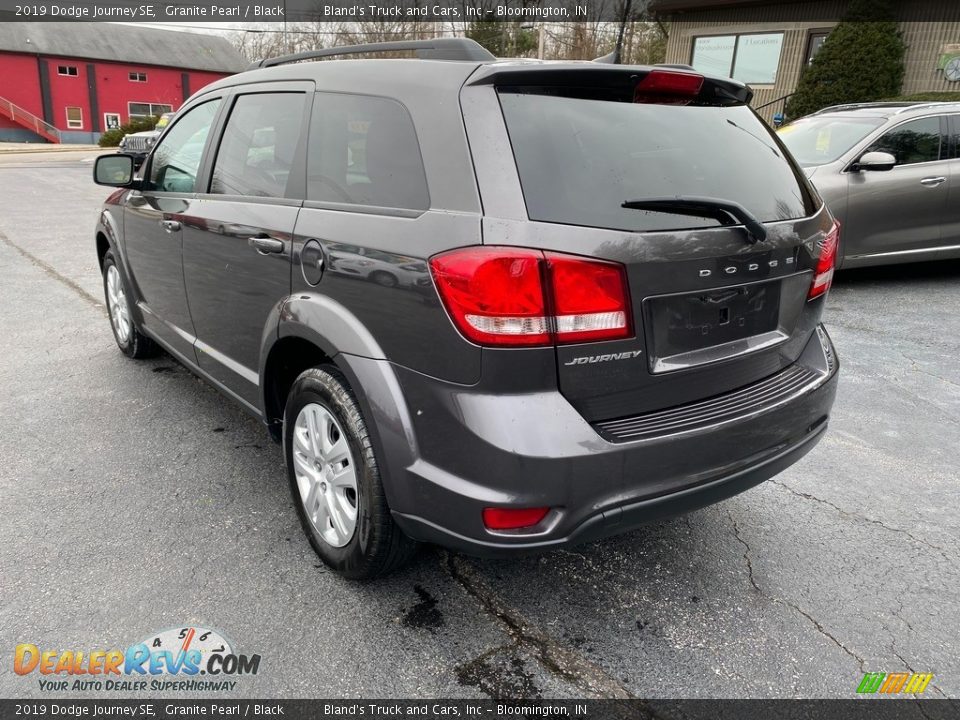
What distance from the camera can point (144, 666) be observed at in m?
2.20

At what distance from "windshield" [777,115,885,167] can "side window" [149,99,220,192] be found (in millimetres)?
5386

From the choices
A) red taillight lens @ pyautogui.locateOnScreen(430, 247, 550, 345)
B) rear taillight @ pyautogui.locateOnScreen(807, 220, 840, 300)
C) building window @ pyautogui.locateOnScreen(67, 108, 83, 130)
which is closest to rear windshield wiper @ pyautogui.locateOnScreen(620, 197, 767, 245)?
red taillight lens @ pyautogui.locateOnScreen(430, 247, 550, 345)

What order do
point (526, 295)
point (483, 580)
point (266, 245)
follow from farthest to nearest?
point (266, 245) < point (483, 580) < point (526, 295)

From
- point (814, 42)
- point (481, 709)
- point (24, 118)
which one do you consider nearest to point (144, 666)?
point (481, 709)

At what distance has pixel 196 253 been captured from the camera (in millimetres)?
3293

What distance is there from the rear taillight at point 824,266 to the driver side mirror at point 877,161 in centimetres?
430

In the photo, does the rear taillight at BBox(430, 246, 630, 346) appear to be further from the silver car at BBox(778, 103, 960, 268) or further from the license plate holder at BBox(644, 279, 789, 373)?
the silver car at BBox(778, 103, 960, 268)

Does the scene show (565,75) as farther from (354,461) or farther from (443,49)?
(354,461)

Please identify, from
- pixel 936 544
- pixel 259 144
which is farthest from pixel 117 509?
pixel 936 544

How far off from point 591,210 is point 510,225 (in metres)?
0.25

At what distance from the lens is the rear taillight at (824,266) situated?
266cm

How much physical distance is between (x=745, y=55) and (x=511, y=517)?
881 inches

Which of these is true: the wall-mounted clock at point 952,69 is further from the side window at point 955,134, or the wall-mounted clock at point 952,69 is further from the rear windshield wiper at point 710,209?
the rear windshield wiper at point 710,209

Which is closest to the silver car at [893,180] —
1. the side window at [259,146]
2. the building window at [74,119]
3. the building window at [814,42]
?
the side window at [259,146]
